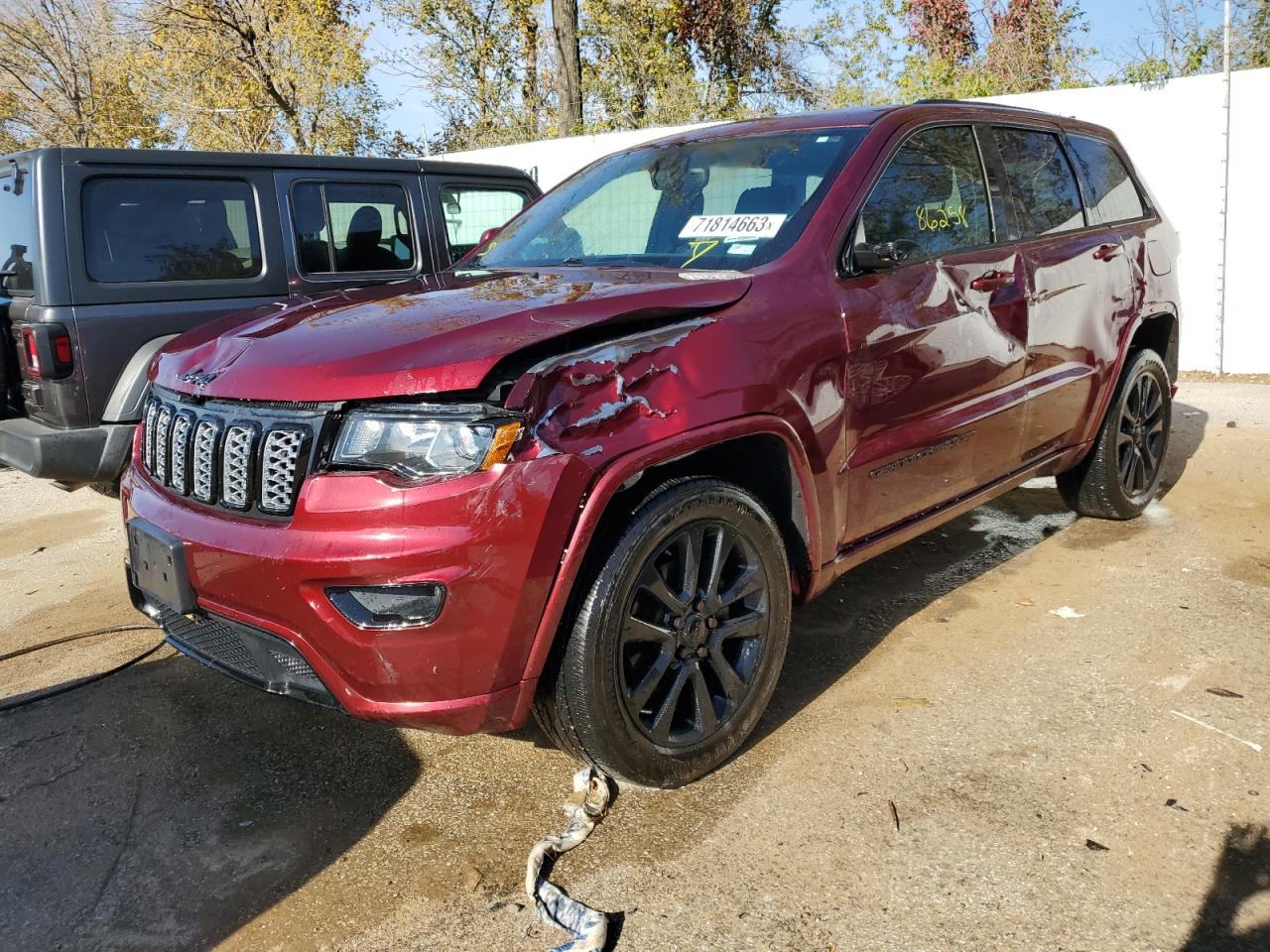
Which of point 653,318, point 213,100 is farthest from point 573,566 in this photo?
point 213,100

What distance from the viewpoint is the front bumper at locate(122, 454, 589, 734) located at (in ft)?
7.22

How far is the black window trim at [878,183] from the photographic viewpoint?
9.97ft

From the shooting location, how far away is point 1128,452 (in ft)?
15.7

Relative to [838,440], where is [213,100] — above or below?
above

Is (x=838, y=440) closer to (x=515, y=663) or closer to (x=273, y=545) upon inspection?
(x=515, y=663)

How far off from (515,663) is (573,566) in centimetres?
26

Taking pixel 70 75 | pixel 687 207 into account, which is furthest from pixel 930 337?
pixel 70 75

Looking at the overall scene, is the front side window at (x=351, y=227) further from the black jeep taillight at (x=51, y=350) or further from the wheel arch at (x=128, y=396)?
the black jeep taillight at (x=51, y=350)

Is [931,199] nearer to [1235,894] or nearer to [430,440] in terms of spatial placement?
[430,440]

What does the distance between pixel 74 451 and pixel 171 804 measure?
2.27 metres

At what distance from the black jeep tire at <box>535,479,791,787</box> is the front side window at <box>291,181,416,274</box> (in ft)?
11.7

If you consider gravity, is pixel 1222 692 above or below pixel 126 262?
below

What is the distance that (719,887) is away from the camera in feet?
7.61

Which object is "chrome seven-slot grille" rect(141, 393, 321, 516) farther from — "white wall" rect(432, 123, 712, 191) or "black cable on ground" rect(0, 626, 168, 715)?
"white wall" rect(432, 123, 712, 191)
